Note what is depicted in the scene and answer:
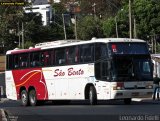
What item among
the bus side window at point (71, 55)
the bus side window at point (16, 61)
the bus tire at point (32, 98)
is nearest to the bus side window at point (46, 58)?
the bus side window at point (71, 55)

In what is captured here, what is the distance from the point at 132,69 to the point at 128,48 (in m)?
1.13

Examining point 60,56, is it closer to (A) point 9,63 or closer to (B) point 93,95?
(B) point 93,95

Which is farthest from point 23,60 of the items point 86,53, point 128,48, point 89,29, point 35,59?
point 89,29

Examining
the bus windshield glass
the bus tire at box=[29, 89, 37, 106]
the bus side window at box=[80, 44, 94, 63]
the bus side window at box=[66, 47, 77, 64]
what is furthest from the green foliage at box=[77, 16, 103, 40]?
the bus windshield glass

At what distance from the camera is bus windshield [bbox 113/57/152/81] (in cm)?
2602

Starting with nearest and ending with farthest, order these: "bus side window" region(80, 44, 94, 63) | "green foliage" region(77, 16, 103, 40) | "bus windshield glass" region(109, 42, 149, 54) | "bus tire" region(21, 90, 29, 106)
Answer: "bus windshield glass" region(109, 42, 149, 54)
"bus side window" region(80, 44, 94, 63)
"bus tire" region(21, 90, 29, 106)
"green foliage" region(77, 16, 103, 40)

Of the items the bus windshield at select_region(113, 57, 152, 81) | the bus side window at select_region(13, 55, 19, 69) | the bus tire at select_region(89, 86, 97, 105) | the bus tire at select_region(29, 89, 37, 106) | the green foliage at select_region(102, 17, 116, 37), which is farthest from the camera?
the green foliage at select_region(102, 17, 116, 37)

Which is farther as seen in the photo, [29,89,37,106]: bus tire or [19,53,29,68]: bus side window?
[19,53,29,68]: bus side window

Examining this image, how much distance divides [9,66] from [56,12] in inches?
3140

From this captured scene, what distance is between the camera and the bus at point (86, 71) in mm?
26109

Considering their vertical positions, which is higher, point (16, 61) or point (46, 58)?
point (46, 58)

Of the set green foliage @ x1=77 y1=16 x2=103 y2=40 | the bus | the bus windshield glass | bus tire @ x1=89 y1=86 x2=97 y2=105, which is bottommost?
bus tire @ x1=89 y1=86 x2=97 y2=105

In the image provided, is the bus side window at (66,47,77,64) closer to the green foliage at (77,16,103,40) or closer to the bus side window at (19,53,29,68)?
the bus side window at (19,53,29,68)

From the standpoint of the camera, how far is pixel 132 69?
2622cm
